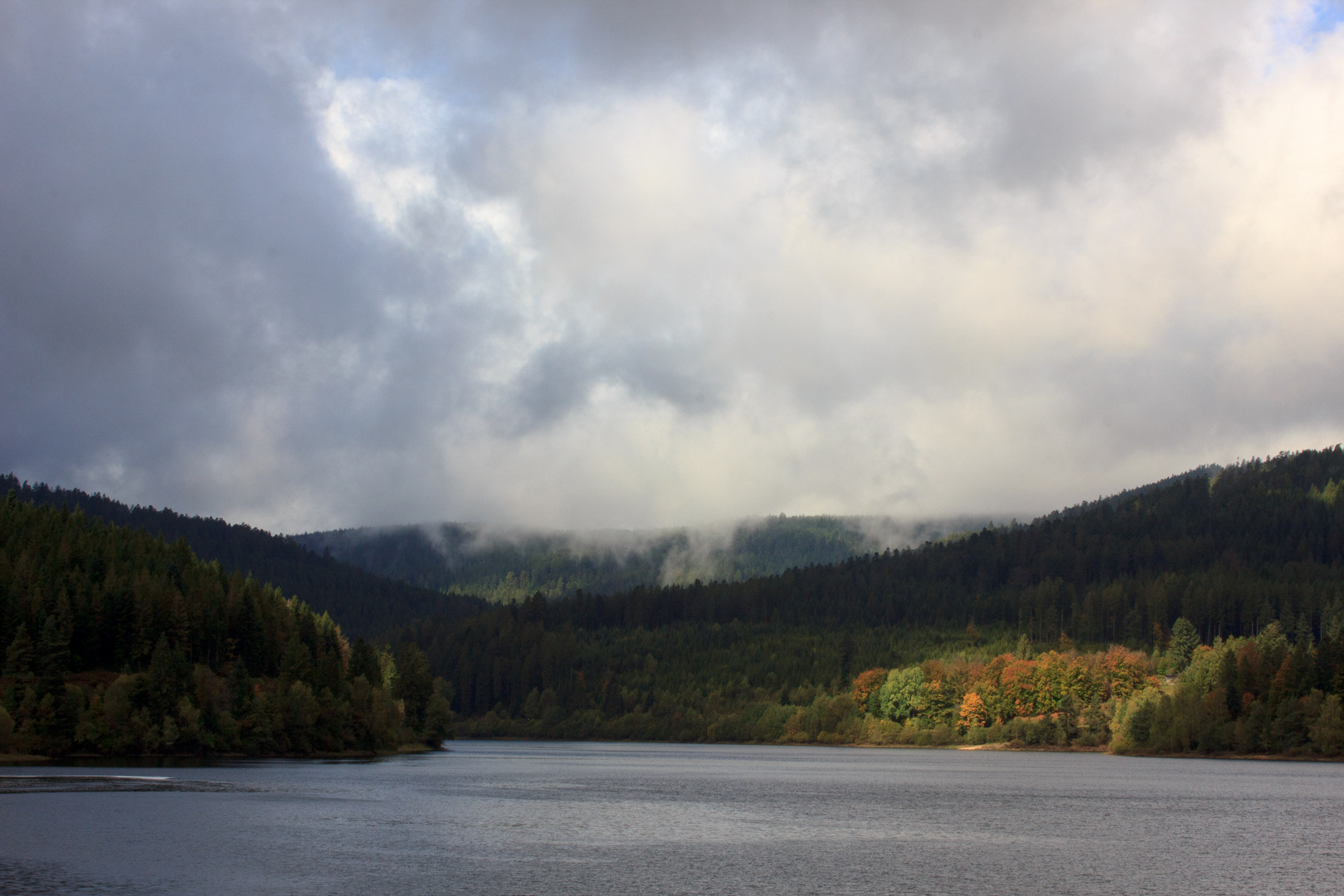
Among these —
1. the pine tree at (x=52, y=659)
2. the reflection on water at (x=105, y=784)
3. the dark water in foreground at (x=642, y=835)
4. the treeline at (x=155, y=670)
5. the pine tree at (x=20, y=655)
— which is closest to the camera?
the dark water in foreground at (x=642, y=835)

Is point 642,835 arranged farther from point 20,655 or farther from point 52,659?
point 20,655

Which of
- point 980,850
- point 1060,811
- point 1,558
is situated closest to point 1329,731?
point 1060,811

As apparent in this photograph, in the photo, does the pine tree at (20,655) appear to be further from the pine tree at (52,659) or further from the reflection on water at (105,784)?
the reflection on water at (105,784)

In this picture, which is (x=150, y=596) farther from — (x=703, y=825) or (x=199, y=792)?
(x=703, y=825)

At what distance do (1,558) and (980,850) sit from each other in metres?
156

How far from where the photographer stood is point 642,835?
9238cm

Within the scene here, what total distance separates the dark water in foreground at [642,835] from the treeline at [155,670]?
15.0 metres

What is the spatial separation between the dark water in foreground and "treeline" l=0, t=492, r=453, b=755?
14960 mm

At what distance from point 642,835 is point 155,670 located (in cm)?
9312

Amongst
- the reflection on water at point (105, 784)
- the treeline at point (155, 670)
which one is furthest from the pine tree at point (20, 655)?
the reflection on water at point (105, 784)

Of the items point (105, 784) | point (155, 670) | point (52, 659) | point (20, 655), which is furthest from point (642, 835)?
point (20, 655)

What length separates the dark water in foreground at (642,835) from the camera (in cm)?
7038

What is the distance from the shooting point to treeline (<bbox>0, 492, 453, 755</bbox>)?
154 metres

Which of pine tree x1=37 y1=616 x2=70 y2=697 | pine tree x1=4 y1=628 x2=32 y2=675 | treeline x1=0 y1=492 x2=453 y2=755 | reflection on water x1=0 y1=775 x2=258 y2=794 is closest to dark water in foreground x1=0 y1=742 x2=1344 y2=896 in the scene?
reflection on water x1=0 y1=775 x2=258 y2=794
